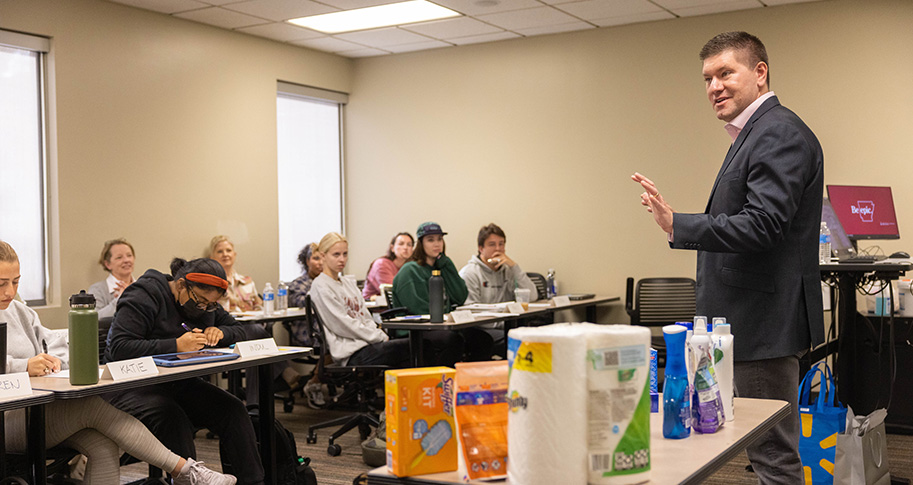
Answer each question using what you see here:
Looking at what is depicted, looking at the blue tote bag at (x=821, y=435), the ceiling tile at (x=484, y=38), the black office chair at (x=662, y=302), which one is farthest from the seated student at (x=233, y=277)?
the blue tote bag at (x=821, y=435)

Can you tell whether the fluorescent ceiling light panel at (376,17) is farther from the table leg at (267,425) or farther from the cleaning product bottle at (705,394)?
the cleaning product bottle at (705,394)

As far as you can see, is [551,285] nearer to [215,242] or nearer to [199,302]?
[215,242]

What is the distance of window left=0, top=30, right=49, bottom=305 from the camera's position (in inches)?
211

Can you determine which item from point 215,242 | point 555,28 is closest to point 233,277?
point 215,242

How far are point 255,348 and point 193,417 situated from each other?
0.43 m

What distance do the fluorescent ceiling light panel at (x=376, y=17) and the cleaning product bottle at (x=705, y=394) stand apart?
15.8ft

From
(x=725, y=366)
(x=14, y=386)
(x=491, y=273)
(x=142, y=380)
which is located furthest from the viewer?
(x=491, y=273)

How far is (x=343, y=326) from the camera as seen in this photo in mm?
4973

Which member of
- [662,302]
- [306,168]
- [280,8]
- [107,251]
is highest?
[280,8]

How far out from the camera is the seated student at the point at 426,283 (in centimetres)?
549

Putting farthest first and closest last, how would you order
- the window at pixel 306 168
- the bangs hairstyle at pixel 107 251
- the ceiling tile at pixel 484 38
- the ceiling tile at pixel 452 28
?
the window at pixel 306 168 < the ceiling tile at pixel 484 38 < the ceiling tile at pixel 452 28 < the bangs hairstyle at pixel 107 251

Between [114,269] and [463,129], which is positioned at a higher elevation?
[463,129]

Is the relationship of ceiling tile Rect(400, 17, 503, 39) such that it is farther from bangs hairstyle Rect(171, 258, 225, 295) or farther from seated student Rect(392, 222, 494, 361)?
bangs hairstyle Rect(171, 258, 225, 295)

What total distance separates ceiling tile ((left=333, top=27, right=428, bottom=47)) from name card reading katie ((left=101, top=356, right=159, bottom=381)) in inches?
177
